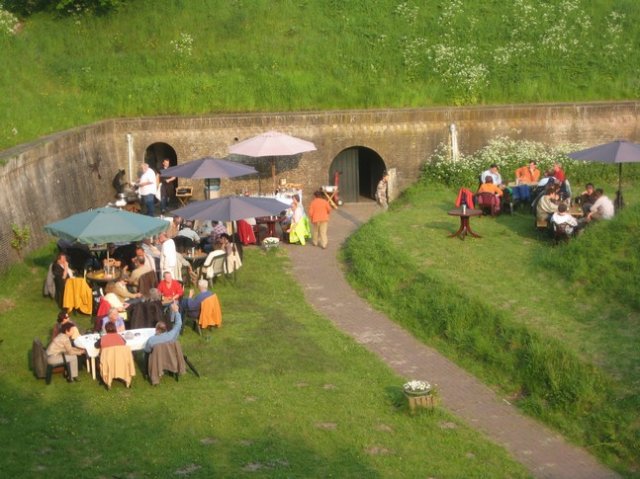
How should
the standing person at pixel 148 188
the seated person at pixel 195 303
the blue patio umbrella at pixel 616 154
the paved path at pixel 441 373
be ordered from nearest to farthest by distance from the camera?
the paved path at pixel 441 373, the seated person at pixel 195 303, the blue patio umbrella at pixel 616 154, the standing person at pixel 148 188

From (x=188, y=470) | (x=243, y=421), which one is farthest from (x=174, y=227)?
(x=188, y=470)

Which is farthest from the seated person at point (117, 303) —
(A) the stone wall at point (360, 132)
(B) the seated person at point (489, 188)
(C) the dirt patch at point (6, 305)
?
(B) the seated person at point (489, 188)

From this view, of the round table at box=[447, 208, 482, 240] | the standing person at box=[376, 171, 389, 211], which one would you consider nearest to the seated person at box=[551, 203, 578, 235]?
the round table at box=[447, 208, 482, 240]

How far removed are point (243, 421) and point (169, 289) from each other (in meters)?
4.68

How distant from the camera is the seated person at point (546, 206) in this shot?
2267 cm

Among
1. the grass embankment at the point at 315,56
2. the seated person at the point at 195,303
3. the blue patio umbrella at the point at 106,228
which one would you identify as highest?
the grass embankment at the point at 315,56

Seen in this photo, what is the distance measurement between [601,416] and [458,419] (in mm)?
2035

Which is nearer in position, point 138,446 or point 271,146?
point 138,446

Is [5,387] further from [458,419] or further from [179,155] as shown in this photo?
[179,155]

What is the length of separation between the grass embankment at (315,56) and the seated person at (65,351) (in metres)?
13.0

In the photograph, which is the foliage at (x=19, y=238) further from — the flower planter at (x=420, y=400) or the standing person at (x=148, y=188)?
the flower planter at (x=420, y=400)

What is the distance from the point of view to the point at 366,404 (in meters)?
15.5

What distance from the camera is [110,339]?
52.5 feet

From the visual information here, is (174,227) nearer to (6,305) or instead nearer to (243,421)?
(6,305)
